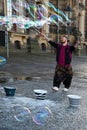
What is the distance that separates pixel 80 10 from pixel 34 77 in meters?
31.2

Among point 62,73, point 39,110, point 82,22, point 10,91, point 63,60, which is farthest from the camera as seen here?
point 82,22

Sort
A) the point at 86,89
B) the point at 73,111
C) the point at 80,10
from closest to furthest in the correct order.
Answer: the point at 73,111
the point at 86,89
the point at 80,10

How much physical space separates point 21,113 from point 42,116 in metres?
0.55

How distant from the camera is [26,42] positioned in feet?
115

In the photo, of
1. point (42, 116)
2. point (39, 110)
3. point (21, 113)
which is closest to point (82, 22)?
point (39, 110)

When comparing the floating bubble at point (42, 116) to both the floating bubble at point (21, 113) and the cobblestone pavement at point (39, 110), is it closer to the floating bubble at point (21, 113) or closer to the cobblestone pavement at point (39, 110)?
the cobblestone pavement at point (39, 110)

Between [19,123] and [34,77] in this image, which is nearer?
[19,123]

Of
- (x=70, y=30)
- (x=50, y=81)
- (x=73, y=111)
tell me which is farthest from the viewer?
(x=70, y=30)

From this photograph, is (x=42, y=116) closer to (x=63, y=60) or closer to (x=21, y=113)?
(x=21, y=113)

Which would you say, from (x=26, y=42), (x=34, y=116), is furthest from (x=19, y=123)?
(x=26, y=42)

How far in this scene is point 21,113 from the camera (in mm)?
8859

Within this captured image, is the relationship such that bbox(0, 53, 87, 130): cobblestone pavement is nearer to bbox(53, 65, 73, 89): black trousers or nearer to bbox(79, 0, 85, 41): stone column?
bbox(53, 65, 73, 89): black trousers

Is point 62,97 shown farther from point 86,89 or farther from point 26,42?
point 26,42

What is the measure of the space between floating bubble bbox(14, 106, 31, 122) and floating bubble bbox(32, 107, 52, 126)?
0.17 m
